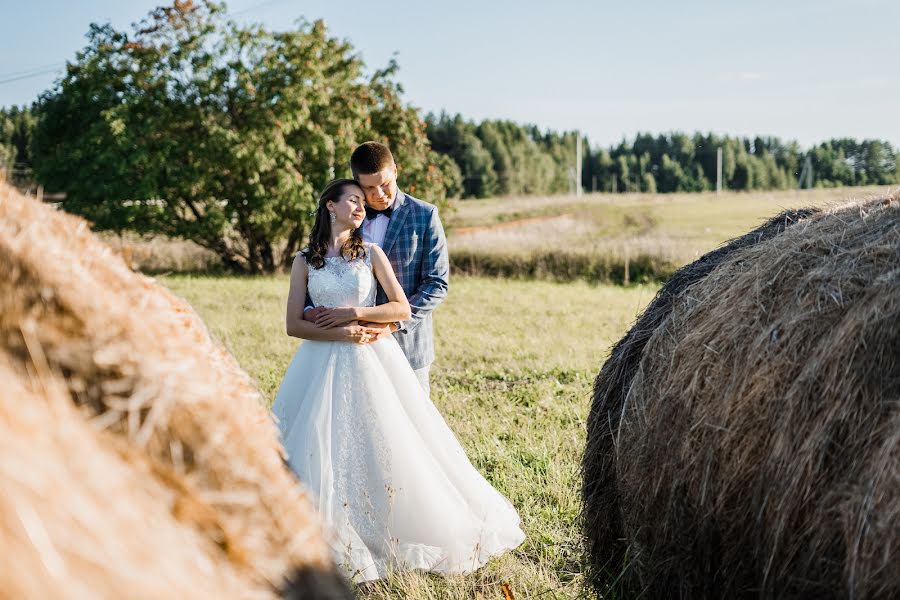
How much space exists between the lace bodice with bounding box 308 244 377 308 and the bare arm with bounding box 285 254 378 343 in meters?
0.07

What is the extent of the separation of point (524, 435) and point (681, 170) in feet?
423

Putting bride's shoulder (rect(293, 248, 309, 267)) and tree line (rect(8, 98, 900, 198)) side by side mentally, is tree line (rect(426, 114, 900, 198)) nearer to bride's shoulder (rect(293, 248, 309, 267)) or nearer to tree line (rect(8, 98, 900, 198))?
tree line (rect(8, 98, 900, 198))

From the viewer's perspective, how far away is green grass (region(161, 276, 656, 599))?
4.56 m

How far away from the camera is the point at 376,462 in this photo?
15.7 ft

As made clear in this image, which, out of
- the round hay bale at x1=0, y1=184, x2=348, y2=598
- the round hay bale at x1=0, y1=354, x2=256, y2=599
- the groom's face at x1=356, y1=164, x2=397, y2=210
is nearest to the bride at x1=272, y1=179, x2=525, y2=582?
the groom's face at x1=356, y1=164, x2=397, y2=210

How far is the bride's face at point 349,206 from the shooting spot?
4961 millimetres

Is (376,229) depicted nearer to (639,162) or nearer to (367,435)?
(367,435)

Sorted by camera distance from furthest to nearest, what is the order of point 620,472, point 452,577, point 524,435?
point 524,435 < point 452,577 < point 620,472

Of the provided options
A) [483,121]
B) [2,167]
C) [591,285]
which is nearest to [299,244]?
[591,285]

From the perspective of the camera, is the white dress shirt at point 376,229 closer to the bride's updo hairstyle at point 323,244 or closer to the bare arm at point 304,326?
the bride's updo hairstyle at point 323,244

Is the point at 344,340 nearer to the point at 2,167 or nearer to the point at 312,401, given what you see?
the point at 312,401

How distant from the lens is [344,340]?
4.96m

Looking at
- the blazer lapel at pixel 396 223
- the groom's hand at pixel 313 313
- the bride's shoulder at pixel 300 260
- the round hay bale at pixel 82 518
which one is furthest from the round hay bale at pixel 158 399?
the blazer lapel at pixel 396 223

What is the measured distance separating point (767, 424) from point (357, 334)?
278 cm
